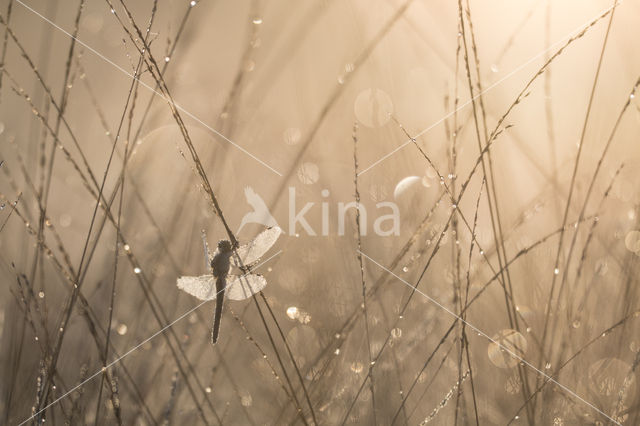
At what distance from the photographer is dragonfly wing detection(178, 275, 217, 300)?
1275 mm

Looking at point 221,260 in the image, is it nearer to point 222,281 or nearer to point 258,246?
point 222,281

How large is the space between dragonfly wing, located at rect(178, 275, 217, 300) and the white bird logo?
245 millimetres

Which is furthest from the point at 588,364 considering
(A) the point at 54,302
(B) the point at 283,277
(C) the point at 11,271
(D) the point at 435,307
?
(C) the point at 11,271

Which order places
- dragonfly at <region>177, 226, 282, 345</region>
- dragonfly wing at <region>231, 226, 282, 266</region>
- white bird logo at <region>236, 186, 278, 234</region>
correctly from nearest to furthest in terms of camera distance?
dragonfly at <region>177, 226, 282, 345</region>
dragonfly wing at <region>231, 226, 282, 266</region>
white bird logo at <region>236, 186, 278, 234</region>

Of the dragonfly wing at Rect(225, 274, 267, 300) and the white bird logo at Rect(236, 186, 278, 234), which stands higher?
the white bird logo at Rect(236, 186, 278, 234)

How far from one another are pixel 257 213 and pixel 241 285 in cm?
30

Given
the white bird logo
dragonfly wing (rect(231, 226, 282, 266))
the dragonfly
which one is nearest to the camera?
the dragonfly

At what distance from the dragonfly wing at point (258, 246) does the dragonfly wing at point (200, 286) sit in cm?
12

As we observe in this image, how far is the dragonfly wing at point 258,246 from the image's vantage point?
53.4 inches

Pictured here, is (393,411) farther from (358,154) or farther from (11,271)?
(11,271)

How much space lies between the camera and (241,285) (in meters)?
1.29

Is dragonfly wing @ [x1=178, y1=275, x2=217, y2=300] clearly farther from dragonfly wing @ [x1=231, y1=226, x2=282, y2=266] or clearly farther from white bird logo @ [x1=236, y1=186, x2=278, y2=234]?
white bird logo @ [x1=236, y1=186, x2=278, y2=234]

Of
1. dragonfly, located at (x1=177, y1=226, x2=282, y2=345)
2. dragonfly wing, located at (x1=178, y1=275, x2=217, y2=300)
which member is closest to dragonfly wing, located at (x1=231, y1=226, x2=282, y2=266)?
dragonfly, located at (x1=177, y1=226, x2=282, y2=345)

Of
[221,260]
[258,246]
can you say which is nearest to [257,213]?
[258,246]
